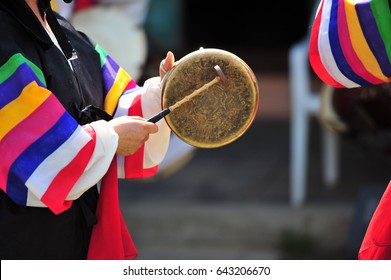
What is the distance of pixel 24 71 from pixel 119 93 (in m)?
0.47

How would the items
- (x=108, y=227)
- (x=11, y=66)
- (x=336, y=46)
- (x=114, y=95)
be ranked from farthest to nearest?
1. (x=114, y=95)
2. (x=108, y=227)
3. (x=336, y=46)
4. (x=11, y=66)

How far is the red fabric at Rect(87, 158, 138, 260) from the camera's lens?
2.93m

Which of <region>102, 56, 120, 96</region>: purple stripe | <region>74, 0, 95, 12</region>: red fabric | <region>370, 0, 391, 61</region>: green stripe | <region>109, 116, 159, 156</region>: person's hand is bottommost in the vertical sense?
<region>74, 0, 95, 12</region>: red fabric

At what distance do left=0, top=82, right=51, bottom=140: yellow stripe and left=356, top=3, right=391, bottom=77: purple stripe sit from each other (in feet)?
2.97

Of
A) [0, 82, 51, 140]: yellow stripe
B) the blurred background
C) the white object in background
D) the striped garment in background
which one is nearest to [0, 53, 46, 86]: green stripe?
[0, 82, 51, 140]: yellow stripe

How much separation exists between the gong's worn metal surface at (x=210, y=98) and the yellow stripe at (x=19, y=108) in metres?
0.39

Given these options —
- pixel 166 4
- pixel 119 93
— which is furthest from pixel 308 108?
pixel 119 93

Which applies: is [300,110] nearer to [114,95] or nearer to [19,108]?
[114,95]

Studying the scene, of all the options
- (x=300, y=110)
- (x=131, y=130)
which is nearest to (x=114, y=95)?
(x=131, y=130)

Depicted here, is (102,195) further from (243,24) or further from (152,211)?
(243,24)

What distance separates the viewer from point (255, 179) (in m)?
6.33

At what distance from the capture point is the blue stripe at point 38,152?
8.89 feet

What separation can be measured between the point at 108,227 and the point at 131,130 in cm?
31

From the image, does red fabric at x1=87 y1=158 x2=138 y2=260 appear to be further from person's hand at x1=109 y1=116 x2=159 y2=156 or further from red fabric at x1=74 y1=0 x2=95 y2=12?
red fabric at x1=74 y1=0 x2=95 y2=12
